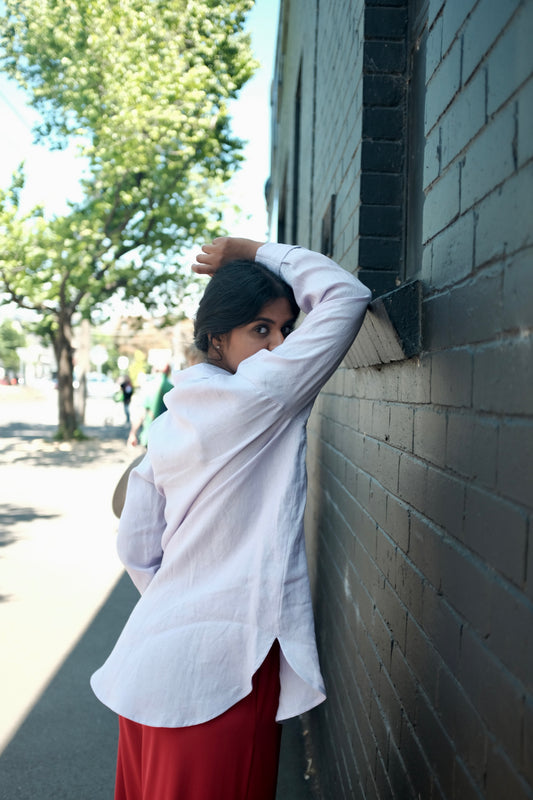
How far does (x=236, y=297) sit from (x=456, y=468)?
0.80 m

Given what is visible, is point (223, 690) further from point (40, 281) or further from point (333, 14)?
point (40, 281)

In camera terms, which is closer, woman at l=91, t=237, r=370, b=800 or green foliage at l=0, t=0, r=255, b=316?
woman at l=91, t=237, r=370, b=800

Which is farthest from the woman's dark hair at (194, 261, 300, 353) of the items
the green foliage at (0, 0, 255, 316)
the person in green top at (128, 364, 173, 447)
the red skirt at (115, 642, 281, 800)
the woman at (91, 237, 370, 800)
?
the green foliage at (0, 0, 255, 316)

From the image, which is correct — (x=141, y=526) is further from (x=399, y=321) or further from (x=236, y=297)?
(x=399, y=321)

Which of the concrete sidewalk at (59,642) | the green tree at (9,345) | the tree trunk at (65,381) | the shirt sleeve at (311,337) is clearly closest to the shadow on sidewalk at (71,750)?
the concrete sidewalk at (59,642)

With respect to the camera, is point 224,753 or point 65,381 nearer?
point 224,753

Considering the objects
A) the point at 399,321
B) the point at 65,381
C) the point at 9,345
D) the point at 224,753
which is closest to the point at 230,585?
the point at 224,753

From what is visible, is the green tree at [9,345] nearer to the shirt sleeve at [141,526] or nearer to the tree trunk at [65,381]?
the tree trunk at [65,381]

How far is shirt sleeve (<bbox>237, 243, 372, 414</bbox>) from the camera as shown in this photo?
1729 millimetres

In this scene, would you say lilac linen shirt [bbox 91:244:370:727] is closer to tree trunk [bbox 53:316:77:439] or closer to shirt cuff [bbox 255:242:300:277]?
shirt cuff [bbox 255:242:300:277]

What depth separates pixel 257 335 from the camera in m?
2.01

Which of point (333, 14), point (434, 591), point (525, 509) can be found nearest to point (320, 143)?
point (333, 14)

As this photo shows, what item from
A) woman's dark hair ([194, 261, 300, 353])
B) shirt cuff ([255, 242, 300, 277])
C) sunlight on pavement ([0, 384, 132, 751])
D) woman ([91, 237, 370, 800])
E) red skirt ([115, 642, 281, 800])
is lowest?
sunlight on pavement ([0, 384, 132, 751])

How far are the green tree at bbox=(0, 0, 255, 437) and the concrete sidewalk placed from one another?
7.99m
